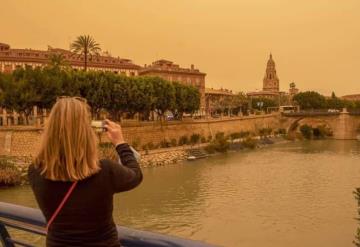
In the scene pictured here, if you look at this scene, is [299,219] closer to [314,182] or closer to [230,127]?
[314,182]

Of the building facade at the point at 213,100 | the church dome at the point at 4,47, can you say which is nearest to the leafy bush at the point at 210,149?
the building facade at the point at 213,100

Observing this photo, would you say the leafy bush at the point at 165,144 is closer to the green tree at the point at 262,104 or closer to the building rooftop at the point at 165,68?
the building rooftop at the point at 165,68

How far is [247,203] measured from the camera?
25.1 metres

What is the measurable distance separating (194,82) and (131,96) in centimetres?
4160

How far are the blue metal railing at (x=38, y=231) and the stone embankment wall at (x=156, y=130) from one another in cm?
1654

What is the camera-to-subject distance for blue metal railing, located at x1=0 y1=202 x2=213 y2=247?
2354mm

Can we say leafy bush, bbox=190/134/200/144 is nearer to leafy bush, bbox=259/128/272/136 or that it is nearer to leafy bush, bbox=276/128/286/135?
leafy bush, bbox=259/128/272/136

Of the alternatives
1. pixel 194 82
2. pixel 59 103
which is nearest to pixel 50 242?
pixel 59 103

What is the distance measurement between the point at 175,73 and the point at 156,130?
109 feet

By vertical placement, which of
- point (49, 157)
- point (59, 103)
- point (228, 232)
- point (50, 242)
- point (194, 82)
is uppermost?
point (194, 82)

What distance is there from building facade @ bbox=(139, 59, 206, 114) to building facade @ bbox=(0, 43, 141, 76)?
285 cm

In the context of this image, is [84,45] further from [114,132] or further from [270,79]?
[270,79]

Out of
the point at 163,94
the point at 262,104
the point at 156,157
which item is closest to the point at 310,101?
the point at 262,104

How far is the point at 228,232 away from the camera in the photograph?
1953 centimetres
